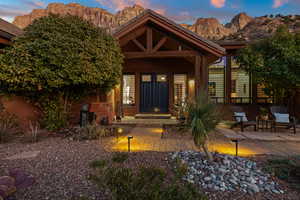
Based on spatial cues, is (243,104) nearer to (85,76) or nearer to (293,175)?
(293,175)

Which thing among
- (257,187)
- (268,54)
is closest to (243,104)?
(268,54)

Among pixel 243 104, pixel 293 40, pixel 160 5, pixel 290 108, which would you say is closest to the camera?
pixel 293 40

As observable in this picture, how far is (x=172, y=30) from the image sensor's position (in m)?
5.77

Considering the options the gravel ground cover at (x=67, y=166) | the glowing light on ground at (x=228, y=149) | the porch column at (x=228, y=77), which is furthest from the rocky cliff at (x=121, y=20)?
the gravel ground cover at (x=67, y=166)

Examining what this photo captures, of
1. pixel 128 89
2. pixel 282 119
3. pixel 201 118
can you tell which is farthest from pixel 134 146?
pixel 282 119

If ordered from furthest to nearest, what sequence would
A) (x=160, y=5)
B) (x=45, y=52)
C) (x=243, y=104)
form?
(x=160, y=5), (x=243, y=104), (x=45, y=52)

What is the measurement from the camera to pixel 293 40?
20.2ft

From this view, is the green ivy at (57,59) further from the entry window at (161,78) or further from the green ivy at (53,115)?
the entry window at (161,78)

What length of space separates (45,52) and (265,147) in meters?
6.48

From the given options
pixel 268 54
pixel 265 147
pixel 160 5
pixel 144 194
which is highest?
pixel 160 5

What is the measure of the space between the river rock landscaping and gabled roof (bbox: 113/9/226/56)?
13.7 feet

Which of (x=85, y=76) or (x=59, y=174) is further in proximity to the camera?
(x=85, y=76)

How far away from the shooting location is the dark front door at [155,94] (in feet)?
28.2

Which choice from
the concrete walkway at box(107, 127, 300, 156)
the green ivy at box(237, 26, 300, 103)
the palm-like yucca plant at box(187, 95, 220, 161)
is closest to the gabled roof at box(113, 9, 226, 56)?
the green ivy at box(237, 26, 300, 103)
